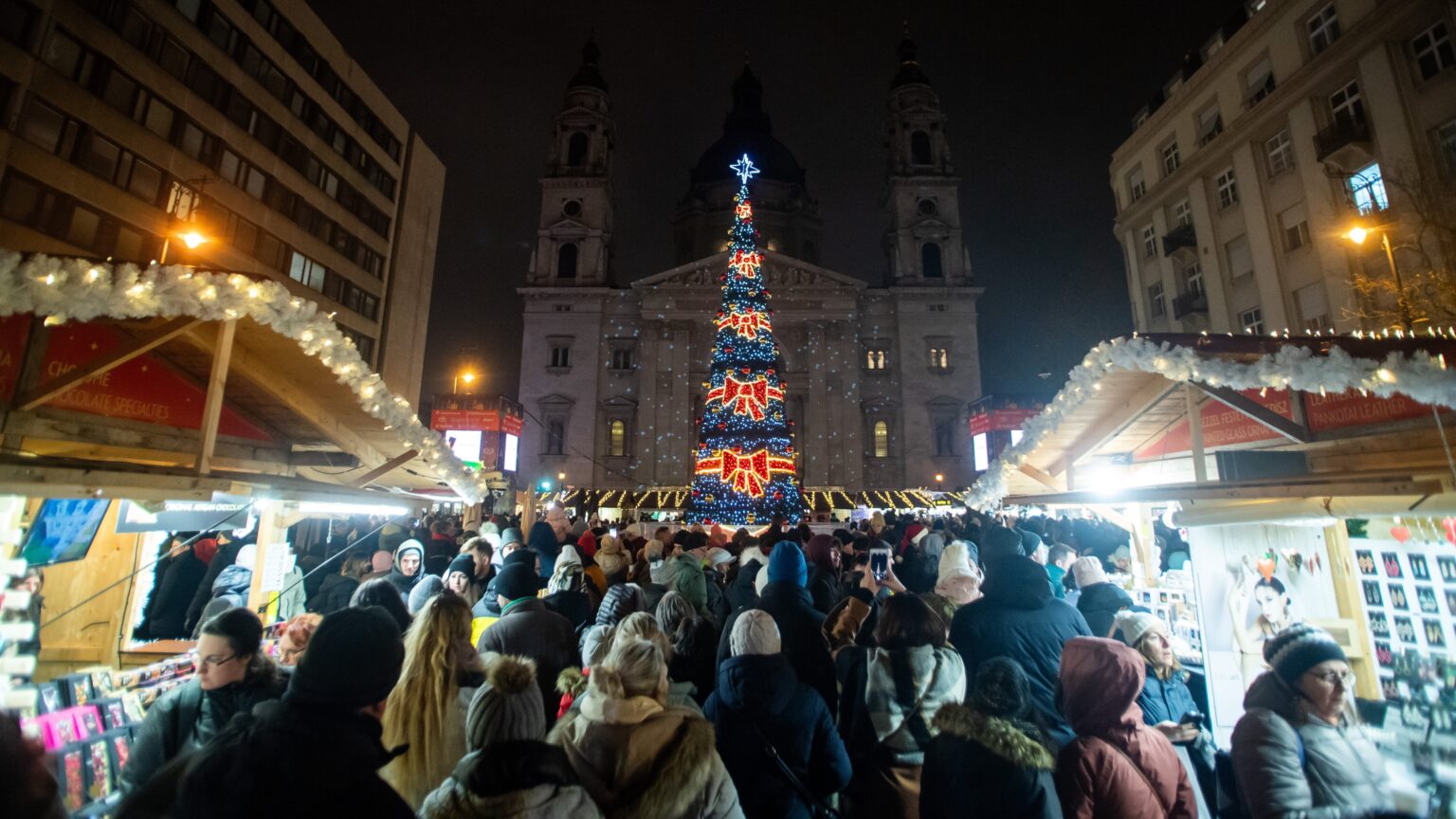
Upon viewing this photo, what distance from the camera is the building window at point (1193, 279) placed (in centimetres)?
2477

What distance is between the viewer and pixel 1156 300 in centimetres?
2783

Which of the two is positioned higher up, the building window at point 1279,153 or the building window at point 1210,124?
the building window at point 1210,124

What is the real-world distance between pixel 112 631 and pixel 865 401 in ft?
119

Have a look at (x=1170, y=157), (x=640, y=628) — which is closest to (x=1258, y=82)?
(x=1170, y=157)

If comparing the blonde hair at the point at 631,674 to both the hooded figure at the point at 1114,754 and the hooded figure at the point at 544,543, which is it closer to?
the hooded figure at the point at 1114,754

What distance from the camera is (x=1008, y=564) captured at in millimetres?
Result: 3865

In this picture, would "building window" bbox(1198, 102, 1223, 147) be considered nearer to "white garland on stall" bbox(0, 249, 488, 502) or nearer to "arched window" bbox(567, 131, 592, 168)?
"white garland on stall" bbox(0, 249, 488, 502)

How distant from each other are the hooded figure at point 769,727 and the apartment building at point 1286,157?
1965 centimetres

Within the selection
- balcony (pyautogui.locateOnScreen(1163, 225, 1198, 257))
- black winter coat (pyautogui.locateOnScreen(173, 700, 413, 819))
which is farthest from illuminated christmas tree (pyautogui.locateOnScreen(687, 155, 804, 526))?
balcony (pyautogui.locateOnScreen(1163, 225, 1198, 257))

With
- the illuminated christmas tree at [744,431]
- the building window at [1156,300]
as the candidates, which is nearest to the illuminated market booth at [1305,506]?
the illuminated christmas tree at [744,431]

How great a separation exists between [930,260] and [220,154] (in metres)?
36.8

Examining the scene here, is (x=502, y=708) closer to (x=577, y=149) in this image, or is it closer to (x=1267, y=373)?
(x=1267, y=373)

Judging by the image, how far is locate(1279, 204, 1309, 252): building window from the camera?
2010 centimetres

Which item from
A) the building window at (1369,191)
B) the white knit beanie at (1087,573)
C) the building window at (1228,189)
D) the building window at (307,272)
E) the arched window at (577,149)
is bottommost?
the white knit beanie at (1087,573)
